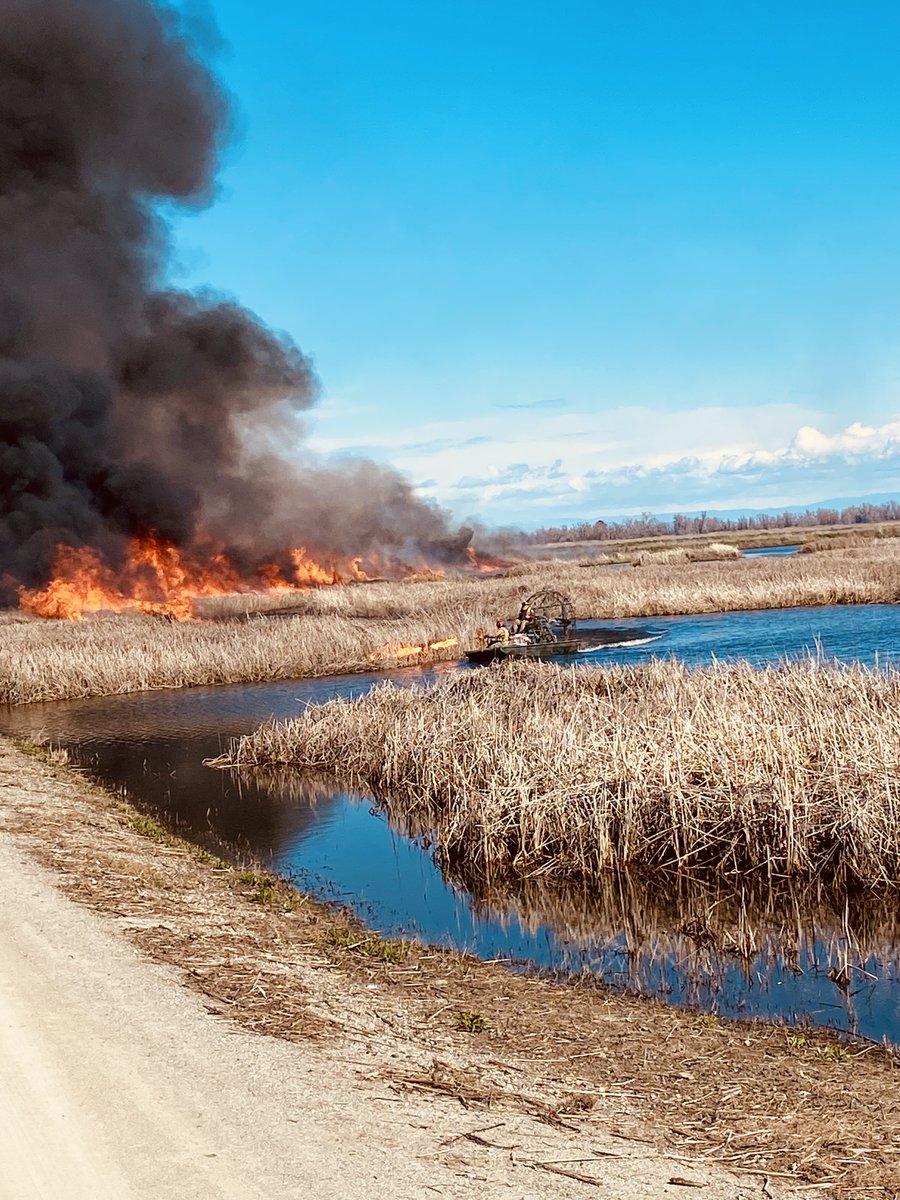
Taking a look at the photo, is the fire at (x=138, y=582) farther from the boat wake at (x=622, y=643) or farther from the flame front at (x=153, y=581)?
the boat wake at (x=622, y=643)

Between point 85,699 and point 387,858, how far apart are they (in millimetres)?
18422

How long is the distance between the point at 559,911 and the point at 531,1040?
13.9 ft

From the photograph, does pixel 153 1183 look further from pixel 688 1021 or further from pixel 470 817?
pixel 470 817

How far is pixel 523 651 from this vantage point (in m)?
30.9

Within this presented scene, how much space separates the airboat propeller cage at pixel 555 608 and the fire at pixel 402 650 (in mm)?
3217

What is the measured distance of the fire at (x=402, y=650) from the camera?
3403 cm

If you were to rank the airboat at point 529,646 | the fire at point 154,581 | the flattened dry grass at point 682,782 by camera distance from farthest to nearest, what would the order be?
the fire at point 154,581, the airboat at point 529,646, the flattened dry grass at point 682,782

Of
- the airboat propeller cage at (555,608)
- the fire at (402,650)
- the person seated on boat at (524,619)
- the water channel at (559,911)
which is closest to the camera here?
the water channel at (559,911)

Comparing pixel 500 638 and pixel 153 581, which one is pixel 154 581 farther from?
pixel 500 638

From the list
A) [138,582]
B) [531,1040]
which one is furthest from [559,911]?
[138,582]

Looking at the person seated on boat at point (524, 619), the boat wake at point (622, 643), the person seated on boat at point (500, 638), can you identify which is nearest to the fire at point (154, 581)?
the person seated on boat at point (524, 619)

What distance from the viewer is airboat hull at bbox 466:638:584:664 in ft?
101

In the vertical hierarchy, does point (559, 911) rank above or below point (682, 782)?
below

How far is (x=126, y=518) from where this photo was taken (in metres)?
47.5
